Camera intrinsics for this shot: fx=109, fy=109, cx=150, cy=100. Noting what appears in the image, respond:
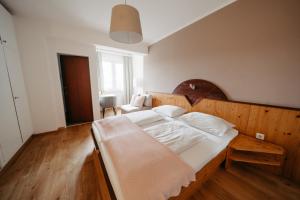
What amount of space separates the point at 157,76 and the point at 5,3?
10.7ft

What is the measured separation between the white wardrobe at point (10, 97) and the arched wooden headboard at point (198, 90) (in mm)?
3188

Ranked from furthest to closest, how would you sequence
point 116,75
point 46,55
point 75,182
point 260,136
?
point 116,75, point 46,55, point 260,136, point 75,182

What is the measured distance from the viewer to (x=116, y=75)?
5219 mm

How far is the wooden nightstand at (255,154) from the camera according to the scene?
1.36 meters

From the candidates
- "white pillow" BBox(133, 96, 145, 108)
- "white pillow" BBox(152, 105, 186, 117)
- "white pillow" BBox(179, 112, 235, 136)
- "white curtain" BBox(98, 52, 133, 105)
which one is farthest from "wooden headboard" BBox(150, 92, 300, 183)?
"white curtain" BBox(98, 52, 133, 105)

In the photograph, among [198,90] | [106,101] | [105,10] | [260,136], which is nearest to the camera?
[260,136]

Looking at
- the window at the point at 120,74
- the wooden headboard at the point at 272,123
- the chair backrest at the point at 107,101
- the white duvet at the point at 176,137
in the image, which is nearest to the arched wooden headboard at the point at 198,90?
the wooden headboard at the point at 272,123

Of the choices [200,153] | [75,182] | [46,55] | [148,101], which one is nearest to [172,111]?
[200,153]

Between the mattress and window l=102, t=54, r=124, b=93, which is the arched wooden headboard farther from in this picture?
window l=102, t=54, r=124, b=93

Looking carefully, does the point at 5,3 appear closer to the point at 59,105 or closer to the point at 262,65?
the point at 59,105

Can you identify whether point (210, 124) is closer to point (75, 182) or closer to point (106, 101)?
point (75, 182)

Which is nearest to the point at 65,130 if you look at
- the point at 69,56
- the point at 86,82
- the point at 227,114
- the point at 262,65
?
the point at 86,82

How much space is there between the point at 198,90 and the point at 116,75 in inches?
158

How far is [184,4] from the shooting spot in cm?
183
